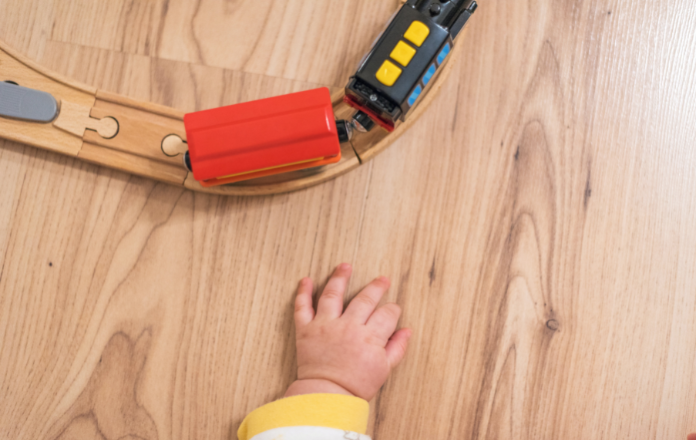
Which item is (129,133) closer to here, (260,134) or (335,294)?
(260,134)

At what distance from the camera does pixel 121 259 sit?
49 cm

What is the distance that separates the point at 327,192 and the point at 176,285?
0.63 ft

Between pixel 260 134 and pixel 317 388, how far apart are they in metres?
0.26

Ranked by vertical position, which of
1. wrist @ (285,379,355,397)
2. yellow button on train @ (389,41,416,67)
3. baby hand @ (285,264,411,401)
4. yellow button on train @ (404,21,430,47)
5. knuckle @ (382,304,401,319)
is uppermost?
yellow button on train @ (404,21,430,47)

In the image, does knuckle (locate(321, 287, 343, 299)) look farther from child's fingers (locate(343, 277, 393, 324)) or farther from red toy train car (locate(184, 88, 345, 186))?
red toy train car (locate(184, 88, 345, 186))

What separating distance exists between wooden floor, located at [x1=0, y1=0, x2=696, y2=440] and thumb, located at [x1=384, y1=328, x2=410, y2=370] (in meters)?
0.02

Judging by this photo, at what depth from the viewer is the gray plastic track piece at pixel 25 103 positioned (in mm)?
452

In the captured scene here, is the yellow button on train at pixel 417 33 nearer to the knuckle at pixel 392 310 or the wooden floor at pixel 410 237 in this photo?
the wooden floor at pixel 410 237

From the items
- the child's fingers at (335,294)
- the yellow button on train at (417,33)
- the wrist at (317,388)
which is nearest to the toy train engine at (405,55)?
the yellow button on train at (417,33)

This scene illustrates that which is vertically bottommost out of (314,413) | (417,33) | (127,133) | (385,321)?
(314,413)

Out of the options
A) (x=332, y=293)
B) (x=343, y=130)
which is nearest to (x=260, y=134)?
(x=343, y=130)

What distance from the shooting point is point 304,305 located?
48 centimetres

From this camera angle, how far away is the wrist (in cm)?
46

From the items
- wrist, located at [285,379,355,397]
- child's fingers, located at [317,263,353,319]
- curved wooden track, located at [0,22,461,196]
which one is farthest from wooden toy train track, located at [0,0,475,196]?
wrist, located at [285,379,355,397]
